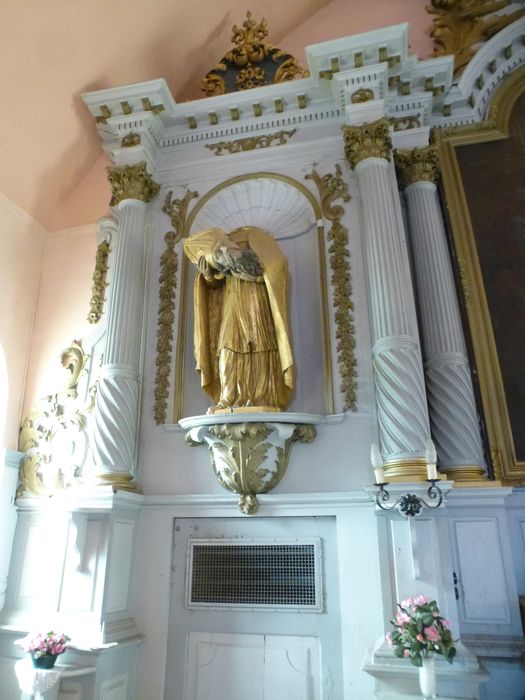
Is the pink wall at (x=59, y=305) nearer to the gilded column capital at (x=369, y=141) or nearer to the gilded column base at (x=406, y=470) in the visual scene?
the gilded column capital at (x=369, y=141)

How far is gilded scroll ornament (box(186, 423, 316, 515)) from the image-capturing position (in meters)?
3.96

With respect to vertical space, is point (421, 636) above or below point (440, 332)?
below

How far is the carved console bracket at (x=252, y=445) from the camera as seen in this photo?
3.94 meters

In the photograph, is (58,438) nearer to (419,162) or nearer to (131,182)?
(131,182)

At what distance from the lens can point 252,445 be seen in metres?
4.00

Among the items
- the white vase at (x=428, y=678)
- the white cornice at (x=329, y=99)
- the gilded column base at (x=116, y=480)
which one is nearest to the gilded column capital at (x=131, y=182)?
the white cornice at (x=329, y=99)

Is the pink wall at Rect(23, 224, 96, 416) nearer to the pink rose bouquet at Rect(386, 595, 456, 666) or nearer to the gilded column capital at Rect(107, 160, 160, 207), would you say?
the gilded column capital at Rect(107, 160, 160, 207)

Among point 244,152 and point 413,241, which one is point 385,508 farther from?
point 244,152

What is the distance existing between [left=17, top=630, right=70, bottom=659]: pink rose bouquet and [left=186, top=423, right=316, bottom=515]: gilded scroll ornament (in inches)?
55.0

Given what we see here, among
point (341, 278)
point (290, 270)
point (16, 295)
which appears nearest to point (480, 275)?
point (341, 278)

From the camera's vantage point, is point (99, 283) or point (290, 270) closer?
point (290, 270)

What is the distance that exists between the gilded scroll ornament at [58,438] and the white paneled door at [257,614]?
3.89 ft

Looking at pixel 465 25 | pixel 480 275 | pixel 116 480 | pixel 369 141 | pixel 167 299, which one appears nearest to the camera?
pixel 116 480

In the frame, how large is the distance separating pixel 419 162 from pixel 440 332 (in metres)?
1.60
